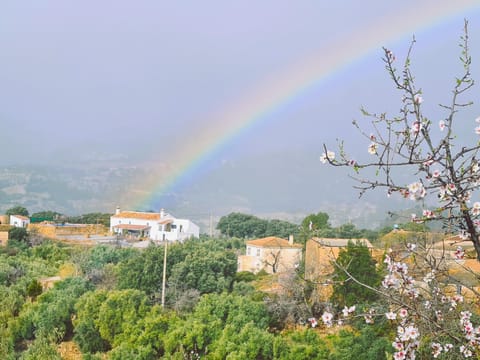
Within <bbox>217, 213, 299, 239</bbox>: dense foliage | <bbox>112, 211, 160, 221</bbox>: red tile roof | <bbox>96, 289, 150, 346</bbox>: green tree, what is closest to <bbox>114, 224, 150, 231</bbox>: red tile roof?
<bbox>112, 211, 160, 221</bbox>: red tile roof

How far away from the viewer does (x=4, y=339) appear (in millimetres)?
12906

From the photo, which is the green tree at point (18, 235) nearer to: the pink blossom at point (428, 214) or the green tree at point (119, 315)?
the green tree at point (119, 315)

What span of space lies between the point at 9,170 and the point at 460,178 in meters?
157

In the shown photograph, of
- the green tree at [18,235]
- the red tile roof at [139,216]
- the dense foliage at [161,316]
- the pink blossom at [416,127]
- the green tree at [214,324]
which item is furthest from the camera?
the red tile roof at [139,216]

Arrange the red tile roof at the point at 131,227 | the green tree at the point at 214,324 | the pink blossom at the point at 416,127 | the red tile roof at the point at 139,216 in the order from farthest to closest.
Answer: the red tile roof at the point at 139,216 < the red tile roof at the point at 131,227 < the green tree at the point at 214,324 < the pink blossom at the point at 416,127

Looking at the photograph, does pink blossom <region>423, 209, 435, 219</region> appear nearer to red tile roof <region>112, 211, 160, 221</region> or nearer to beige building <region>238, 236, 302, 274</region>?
beige building <region>238, 236, 302, 274</region>

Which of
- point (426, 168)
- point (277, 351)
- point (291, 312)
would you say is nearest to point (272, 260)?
point (291, 312)

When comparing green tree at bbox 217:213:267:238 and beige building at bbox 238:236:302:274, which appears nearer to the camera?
beige building at bbox 238:236:302:274

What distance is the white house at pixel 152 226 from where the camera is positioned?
146 feet

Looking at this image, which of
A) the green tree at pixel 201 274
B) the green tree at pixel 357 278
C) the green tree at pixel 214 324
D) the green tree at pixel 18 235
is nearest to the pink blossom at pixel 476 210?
the green tree at pixel 214 324

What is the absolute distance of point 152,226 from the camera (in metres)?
45.7

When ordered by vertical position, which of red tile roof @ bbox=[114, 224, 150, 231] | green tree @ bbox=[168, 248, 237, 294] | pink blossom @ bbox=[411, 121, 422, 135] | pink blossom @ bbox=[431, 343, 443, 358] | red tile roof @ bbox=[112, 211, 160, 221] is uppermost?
red tile roof @ bbox=[112, 211, 160, 221]

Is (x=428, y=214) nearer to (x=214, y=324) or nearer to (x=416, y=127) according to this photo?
(x=416, y=127)

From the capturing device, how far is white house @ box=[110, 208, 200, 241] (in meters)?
44.5
